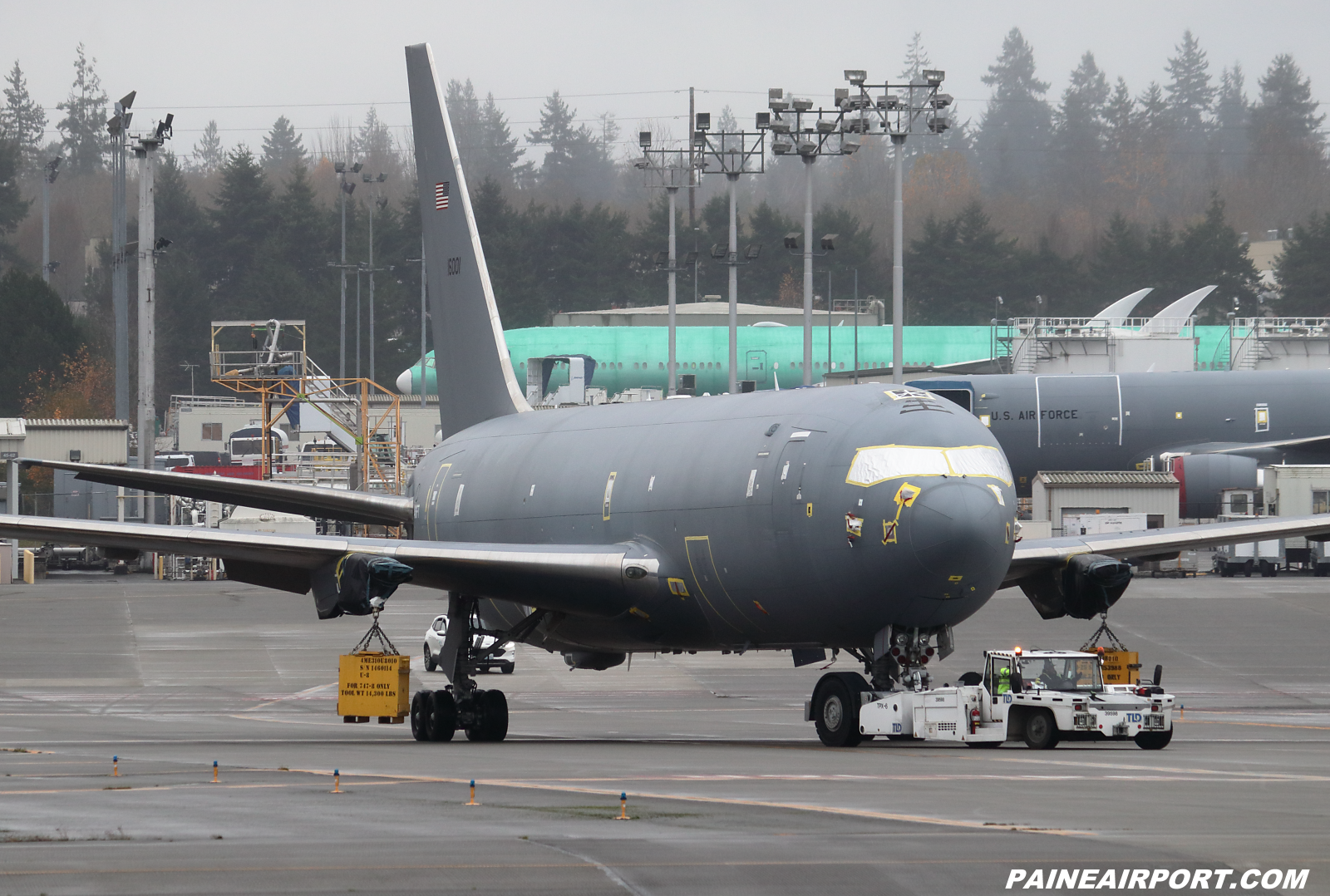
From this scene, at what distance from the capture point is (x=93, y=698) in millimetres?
39375

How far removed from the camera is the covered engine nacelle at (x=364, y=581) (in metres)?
25.4

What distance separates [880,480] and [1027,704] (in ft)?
14.6

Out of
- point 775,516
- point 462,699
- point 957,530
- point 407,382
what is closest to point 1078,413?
point 462,699

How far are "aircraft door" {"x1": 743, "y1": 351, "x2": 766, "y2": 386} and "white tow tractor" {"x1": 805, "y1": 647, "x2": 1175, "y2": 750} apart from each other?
3741 inches

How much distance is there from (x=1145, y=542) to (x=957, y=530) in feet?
21.7

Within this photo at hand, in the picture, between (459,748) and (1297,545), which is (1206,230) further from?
(459,748)

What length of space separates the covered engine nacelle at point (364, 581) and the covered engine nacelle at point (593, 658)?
532 cm

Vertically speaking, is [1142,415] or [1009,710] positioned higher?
[1142,415]

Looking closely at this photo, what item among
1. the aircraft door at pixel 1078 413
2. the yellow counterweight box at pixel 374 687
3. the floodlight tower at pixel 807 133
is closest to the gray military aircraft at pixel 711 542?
the yellow counterweight box at pixel 374 687

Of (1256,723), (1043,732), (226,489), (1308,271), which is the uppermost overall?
(1308,271)

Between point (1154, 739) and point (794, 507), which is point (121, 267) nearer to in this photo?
point (794, 507)

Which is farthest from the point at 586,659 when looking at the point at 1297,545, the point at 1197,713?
the point at 1297,545

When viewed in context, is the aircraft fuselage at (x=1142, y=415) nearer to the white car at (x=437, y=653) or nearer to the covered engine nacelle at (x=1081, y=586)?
the white car at (x=437, y=653)

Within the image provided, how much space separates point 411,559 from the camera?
2666cm
